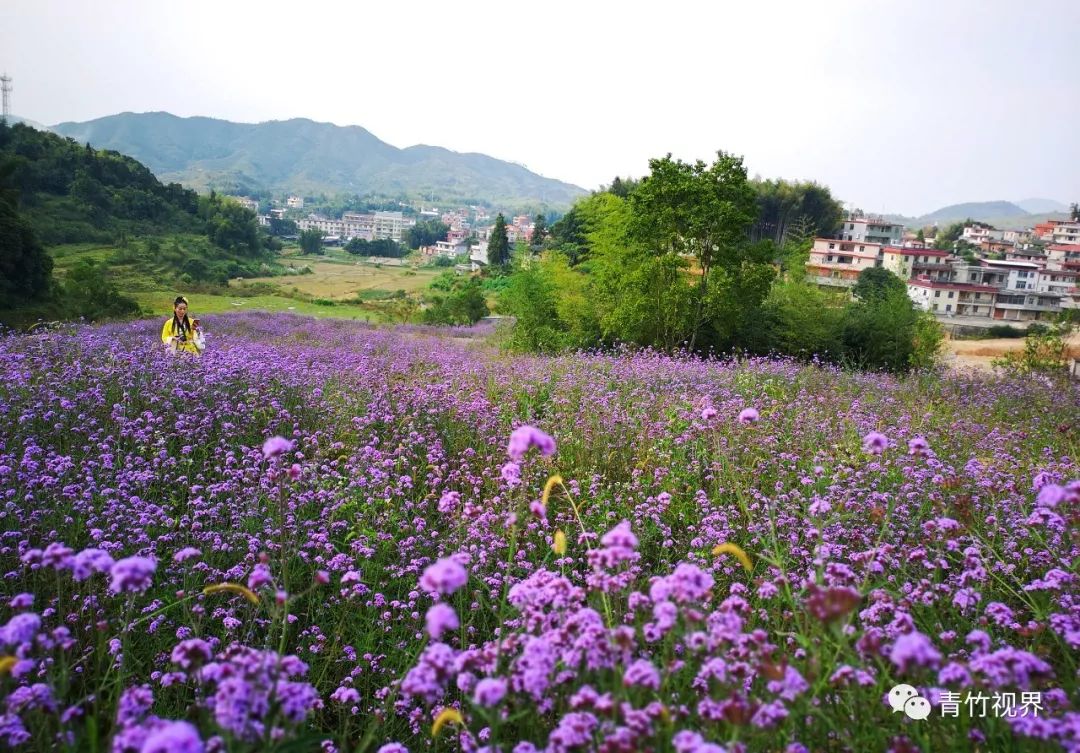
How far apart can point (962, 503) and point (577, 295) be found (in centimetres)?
1705

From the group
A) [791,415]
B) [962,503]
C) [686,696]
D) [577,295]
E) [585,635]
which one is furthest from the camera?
[577,295]

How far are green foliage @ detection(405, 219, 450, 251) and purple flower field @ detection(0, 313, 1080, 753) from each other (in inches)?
6027

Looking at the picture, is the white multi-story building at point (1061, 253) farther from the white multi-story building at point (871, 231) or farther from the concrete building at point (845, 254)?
the concrete building at point (845, 254)

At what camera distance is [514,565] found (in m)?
3.78

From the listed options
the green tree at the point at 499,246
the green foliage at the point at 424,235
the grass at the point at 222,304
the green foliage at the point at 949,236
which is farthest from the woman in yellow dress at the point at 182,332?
the green foliage at the point at 424,235

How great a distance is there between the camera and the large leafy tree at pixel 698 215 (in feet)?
53.8

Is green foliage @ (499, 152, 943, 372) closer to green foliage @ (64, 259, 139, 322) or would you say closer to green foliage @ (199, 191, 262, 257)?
green foliage @ (64, 259, 139, 322)

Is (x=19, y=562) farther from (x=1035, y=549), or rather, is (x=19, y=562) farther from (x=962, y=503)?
(x=1035, y=549)

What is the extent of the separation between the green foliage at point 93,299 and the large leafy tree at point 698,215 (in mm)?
19507

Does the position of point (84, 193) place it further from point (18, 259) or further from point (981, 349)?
point (981, 349)

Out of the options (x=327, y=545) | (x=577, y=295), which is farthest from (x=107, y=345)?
(x=577, y=295)

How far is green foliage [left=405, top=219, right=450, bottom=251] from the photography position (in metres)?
161

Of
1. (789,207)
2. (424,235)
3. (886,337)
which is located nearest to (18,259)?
(886,337)

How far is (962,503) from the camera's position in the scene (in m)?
3.34
